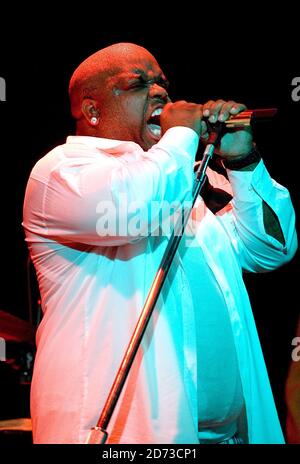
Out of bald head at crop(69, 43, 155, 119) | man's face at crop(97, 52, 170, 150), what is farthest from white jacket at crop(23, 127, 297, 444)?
bald head at crop(69, 43, 155, 119)

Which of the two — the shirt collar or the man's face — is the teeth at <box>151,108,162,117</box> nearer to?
the man's face

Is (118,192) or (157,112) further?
(157,112)

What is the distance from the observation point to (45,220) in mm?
2033

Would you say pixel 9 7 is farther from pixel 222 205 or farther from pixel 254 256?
pixel 254 256

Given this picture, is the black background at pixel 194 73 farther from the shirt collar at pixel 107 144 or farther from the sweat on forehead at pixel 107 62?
the shirt collar at pixel 107 144

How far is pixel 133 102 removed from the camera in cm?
232

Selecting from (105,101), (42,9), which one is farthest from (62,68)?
(105,101)

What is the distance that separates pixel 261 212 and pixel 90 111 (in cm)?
66

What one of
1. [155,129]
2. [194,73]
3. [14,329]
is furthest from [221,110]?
[14,329]

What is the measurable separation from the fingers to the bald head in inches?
21.7

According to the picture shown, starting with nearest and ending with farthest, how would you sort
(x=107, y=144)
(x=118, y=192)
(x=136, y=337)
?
(x=136, y=337)
(x=118, y=192)
(x=107, y=144)

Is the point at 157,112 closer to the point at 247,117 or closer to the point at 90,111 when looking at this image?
the point at 90,111

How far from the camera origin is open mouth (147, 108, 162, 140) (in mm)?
2299

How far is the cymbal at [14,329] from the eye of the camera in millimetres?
2799
